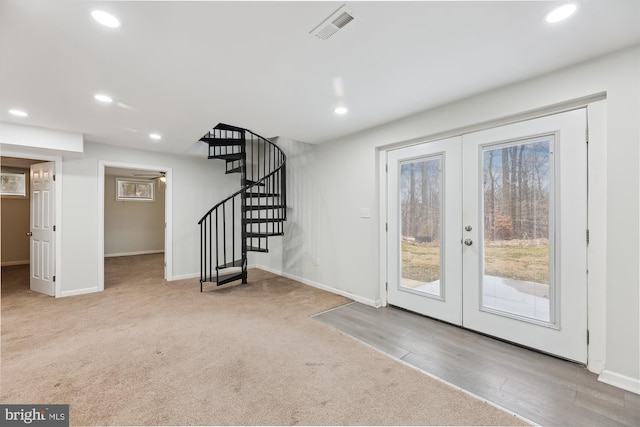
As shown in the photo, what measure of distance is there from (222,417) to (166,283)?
148 inches

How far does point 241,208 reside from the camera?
4.50m

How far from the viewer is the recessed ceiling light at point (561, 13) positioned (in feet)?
5.00

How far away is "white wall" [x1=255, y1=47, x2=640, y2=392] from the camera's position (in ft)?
6.18

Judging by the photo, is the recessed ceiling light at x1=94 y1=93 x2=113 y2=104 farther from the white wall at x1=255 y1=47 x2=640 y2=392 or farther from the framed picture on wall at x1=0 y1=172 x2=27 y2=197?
the framed picture on wall at x1=0 y1=172 x2=27 y2=197

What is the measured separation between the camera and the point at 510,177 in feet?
8.27

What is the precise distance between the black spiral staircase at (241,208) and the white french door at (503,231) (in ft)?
6.96

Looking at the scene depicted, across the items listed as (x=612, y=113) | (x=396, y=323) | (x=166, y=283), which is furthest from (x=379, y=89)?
(x=166, y=283)

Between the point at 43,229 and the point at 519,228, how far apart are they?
6204mm

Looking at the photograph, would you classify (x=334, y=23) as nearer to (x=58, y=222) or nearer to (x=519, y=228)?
(x=519, y=228)

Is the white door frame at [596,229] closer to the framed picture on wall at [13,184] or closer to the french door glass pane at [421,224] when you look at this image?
the french door glass pane at [421,224]

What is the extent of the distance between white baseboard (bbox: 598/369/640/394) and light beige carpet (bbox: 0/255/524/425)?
0.94m

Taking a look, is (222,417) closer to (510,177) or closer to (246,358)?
(246,358)

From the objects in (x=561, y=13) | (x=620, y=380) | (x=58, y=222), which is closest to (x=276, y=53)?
(x=561, y=13)

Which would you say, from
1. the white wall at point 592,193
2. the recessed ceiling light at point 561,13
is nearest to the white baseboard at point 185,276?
the white wall at point 592,193
